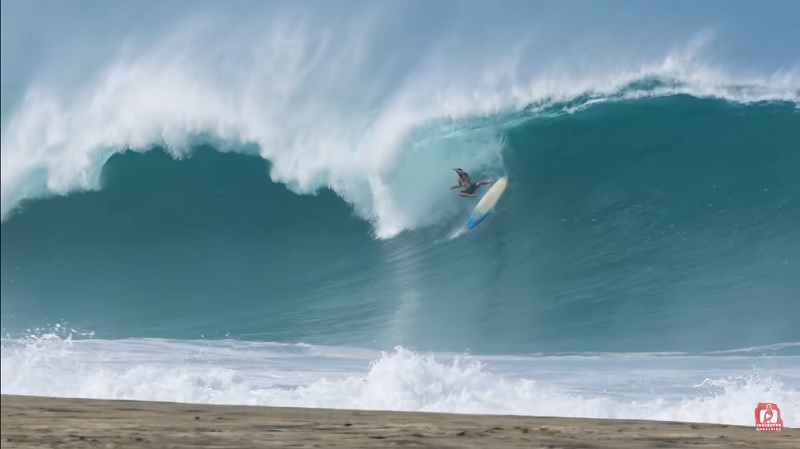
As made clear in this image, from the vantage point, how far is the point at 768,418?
3570 millimetres

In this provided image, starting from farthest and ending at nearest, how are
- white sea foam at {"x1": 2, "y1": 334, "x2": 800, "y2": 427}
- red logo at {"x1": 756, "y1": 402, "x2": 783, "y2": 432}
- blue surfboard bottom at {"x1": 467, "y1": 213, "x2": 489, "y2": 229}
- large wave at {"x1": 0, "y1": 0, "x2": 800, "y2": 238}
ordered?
blue surfboard bottom at {"x1": 467, "y1": 213, "x2": 489, "y2": 229}, large wave at {"x1": 0, "y1": 0, "x2": 800, "y2": 238}, white sea foam at {"x1": 2, "y1": 334, "x2": 800, "y2": 427}, red logo at {"x1": 756, "y1": 402, "x2": 783, "y2": 432}

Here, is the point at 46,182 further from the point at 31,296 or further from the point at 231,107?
the point at 231,107

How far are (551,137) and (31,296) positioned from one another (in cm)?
265

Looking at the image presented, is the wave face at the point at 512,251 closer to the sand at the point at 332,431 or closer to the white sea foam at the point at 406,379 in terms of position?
the white sea foam at the point at 406,379

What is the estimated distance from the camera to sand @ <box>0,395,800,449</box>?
3.27 meters

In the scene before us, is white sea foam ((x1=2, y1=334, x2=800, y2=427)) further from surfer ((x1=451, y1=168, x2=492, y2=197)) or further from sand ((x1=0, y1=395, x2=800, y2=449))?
surfer ((x1=451, y1=168, x2=492, y2=197))

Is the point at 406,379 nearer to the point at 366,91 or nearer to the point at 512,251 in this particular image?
the point at 512,251

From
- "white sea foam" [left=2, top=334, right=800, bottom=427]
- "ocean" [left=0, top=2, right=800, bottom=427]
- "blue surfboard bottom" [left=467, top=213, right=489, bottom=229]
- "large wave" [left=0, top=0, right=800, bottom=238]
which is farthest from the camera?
"blue surfboard bottom" [left=467, top=213, right=489, bottom=229]

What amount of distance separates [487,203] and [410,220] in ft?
1.12

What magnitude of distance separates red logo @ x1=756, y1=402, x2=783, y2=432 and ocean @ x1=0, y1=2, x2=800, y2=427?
0.11m

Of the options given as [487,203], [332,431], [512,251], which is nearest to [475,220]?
[487,203]

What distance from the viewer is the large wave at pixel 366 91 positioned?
4203 millimetres

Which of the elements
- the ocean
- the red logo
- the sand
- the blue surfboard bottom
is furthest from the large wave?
the red logo

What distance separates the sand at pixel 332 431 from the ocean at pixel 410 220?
23 cm
